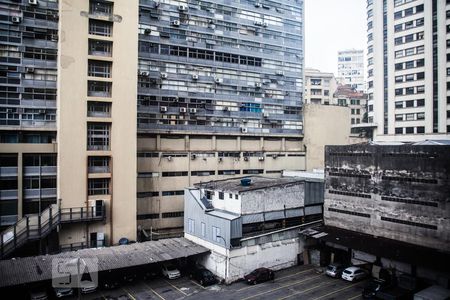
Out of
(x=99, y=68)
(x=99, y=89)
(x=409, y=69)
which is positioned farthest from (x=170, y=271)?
(x=409, y=69)

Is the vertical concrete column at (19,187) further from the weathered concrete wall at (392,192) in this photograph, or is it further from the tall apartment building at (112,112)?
the weathered concrete wall at (392,192)

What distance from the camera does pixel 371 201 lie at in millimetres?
32531

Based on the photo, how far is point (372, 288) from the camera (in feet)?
89.0

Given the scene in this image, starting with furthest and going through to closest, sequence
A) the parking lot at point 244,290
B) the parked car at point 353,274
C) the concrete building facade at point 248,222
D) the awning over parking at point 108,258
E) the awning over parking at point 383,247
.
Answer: the concrete building facade at point 248,222, the parked car at point 353,274, the parking lot at point 244,290, the awning over parking at point 383,247, the awning over parking at point 108,258

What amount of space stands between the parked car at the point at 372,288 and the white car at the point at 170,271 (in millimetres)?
15409

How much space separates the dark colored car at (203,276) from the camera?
29172 mm

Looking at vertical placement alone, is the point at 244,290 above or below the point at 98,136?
below

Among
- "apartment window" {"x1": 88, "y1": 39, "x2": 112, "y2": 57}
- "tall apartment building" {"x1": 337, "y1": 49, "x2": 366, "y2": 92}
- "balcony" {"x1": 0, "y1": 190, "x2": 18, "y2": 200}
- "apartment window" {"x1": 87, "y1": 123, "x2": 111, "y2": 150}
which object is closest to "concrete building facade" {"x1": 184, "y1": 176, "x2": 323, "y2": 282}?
"apartment window" {"x1": 87, "y1": 123, "x2": 111, "y2": 150}

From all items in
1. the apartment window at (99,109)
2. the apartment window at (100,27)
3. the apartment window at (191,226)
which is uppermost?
the apartment window at (100,27)

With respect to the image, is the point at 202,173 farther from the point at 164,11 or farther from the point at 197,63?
the point at 164,11

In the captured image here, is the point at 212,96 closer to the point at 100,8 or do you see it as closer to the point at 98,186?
the point at 100,8

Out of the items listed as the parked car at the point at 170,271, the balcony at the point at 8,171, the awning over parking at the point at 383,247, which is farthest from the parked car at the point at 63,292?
the awning over parking at the point at 383,247

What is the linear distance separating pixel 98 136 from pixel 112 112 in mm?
2761

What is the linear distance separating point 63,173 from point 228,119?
2308 centimetres
